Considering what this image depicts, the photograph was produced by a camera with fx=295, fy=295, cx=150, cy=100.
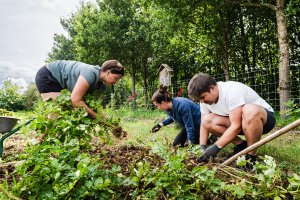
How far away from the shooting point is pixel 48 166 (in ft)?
5.83

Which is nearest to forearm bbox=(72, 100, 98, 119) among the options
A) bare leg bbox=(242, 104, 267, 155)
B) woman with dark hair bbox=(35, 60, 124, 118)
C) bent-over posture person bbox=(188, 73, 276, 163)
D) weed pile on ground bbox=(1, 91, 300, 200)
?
woman with dark hair bbox=(35, 60, 124, 118)

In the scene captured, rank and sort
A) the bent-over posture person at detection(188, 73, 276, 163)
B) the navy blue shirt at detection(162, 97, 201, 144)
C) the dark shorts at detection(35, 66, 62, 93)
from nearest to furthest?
the bent-over posture person at detection(188, 73, 276, 163) → the dark shorts at detection(35, 66, 62, 93) → the navy blue shirt at detection(162, 97, 201, 144)

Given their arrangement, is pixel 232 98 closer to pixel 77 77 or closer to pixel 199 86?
pixel 199 86

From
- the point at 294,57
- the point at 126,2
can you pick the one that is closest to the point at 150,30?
the point at 126,2

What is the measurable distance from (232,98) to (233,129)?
0.32m

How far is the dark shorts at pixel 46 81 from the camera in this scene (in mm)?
3490

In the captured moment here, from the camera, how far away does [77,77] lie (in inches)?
131

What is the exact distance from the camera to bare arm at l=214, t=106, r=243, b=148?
264 centimetres

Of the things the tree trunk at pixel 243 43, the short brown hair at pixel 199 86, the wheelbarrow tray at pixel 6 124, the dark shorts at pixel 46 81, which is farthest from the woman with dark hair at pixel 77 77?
the tree trunk at pixel 243 43

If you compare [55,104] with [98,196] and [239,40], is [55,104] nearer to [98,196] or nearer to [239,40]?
[98,196]

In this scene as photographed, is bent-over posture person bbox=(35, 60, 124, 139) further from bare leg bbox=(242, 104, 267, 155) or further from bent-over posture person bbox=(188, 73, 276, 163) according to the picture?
bare leg bbox=(242, 104, 267, 155)

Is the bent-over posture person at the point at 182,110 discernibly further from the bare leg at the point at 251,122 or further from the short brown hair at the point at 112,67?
the bare leg at the point at 251,122

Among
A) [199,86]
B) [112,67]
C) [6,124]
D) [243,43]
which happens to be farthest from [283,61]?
[6,124]

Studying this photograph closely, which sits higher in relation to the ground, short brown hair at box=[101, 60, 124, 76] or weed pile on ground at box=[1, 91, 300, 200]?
short brown hair at box=[101, 60, 124, 76]
